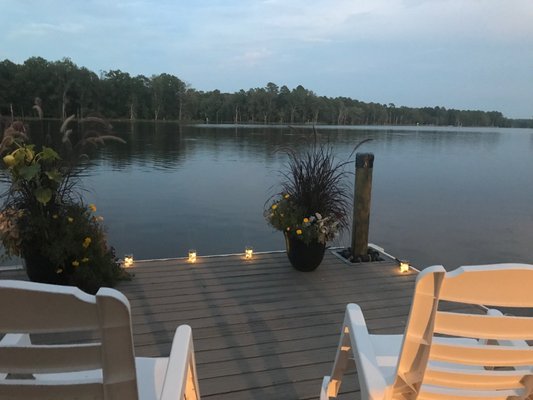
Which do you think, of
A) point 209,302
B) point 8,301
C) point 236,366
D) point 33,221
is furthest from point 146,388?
point 33,221

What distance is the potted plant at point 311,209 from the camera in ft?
11.5

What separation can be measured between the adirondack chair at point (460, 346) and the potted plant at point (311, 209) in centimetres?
215

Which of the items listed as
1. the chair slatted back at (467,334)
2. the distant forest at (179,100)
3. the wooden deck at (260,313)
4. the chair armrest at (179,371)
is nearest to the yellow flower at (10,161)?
the wooden deck at (260,313)

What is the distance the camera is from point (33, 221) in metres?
2.82

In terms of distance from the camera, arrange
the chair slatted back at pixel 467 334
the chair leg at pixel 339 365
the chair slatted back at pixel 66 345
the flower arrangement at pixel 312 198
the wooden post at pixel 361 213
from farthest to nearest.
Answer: the wooden post at pixel 361 213 → the flower arrangement at pixel 312 198 → the chair leg at pixel 339 365 → the chair slatted back at pixel 467 334 → the chair slatted back at pixel 66 345

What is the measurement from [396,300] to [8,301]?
111 inches

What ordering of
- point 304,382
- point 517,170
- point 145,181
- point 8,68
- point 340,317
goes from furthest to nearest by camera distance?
point 8,68
point 517,170
point 145,181
point 340,317
point 304,382

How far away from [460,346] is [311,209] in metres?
2.60

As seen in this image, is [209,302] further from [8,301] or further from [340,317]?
[8,301]

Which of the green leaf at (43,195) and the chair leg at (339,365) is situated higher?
the green leaf at (43,195)

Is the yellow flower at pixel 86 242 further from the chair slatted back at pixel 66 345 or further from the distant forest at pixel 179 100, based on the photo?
the distant forest at pixel 179 100

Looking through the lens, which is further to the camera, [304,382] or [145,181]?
[145,181]

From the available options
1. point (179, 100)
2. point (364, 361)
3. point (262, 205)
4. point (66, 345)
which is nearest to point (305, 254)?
point (364, 361)

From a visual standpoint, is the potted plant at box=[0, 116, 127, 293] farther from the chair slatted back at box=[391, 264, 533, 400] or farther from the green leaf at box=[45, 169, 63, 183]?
the chair slatted back at box=[391, 264, 533, 400]
